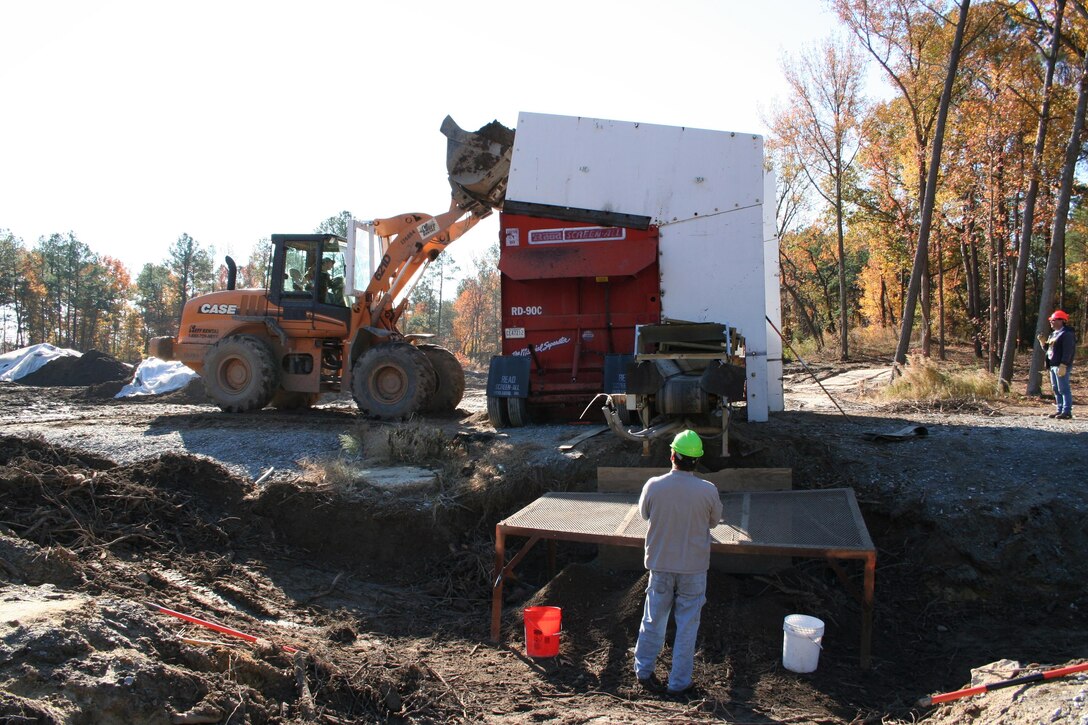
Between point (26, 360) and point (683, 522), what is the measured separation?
25411 millimetres

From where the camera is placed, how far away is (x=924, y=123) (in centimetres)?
2492

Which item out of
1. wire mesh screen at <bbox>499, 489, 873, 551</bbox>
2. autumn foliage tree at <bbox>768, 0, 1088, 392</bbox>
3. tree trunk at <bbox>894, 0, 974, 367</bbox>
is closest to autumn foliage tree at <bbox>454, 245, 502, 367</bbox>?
autumn foliage tree at <bbox>768, 0, 1088, 392</bbox>

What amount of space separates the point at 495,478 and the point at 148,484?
337cm

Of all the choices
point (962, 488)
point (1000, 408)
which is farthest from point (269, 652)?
point (1000, 408)

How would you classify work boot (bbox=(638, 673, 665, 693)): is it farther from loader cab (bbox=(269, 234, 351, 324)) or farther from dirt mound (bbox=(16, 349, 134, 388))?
dirt mound (bbox=(16, 349, 134, 388))

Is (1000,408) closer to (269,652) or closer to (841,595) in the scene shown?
(841,595)

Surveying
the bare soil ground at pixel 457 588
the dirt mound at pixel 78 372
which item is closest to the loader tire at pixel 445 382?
the bare soil ground at pixel 457 588

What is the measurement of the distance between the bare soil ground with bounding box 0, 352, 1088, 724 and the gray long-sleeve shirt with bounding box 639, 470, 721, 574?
0.87m

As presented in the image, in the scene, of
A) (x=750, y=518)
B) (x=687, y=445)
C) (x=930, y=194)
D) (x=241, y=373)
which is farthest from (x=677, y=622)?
(x=930, y=194)

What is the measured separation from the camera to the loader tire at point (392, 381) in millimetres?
12445

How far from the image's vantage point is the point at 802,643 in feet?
17.7

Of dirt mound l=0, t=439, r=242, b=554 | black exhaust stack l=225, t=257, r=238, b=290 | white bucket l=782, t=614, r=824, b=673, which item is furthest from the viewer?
black exhaust stack l=225, t=257, r=238, b=290

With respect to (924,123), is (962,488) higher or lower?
lower

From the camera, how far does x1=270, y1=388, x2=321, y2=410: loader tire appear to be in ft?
48.3
